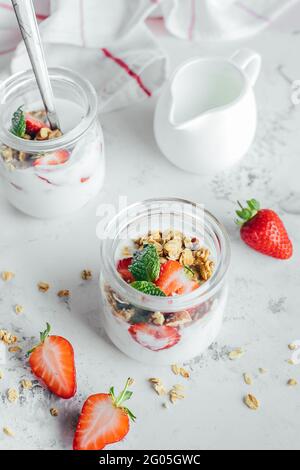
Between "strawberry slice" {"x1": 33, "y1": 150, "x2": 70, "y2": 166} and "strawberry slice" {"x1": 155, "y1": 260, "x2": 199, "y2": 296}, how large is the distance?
27cm

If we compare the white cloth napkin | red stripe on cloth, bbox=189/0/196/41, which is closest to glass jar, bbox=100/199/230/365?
the white cloth napkin

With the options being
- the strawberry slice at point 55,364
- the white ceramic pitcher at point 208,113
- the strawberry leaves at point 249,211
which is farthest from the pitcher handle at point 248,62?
the strawberry slice at point 55,364

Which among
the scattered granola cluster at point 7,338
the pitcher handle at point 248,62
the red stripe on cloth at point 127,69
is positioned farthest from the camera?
the red stripe on cloth at point 127,69

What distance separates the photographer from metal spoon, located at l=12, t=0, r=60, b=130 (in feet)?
3.67

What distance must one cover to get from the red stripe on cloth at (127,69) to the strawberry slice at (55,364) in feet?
1.82

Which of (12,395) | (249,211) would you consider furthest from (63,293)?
(249,211)

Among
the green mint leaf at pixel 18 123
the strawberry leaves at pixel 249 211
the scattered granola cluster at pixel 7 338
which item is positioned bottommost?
Answer: the scattered granola cluster at pixel 7 338

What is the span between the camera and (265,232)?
4.19ft

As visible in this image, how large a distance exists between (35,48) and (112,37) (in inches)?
14.2

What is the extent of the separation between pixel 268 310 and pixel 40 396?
38 cm

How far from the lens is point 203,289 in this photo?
1.11 metres

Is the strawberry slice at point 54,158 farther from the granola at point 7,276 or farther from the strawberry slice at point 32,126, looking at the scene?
the granola at point 7,276

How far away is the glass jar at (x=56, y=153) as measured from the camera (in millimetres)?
1267

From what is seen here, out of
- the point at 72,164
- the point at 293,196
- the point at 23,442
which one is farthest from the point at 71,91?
the point at 23,442
